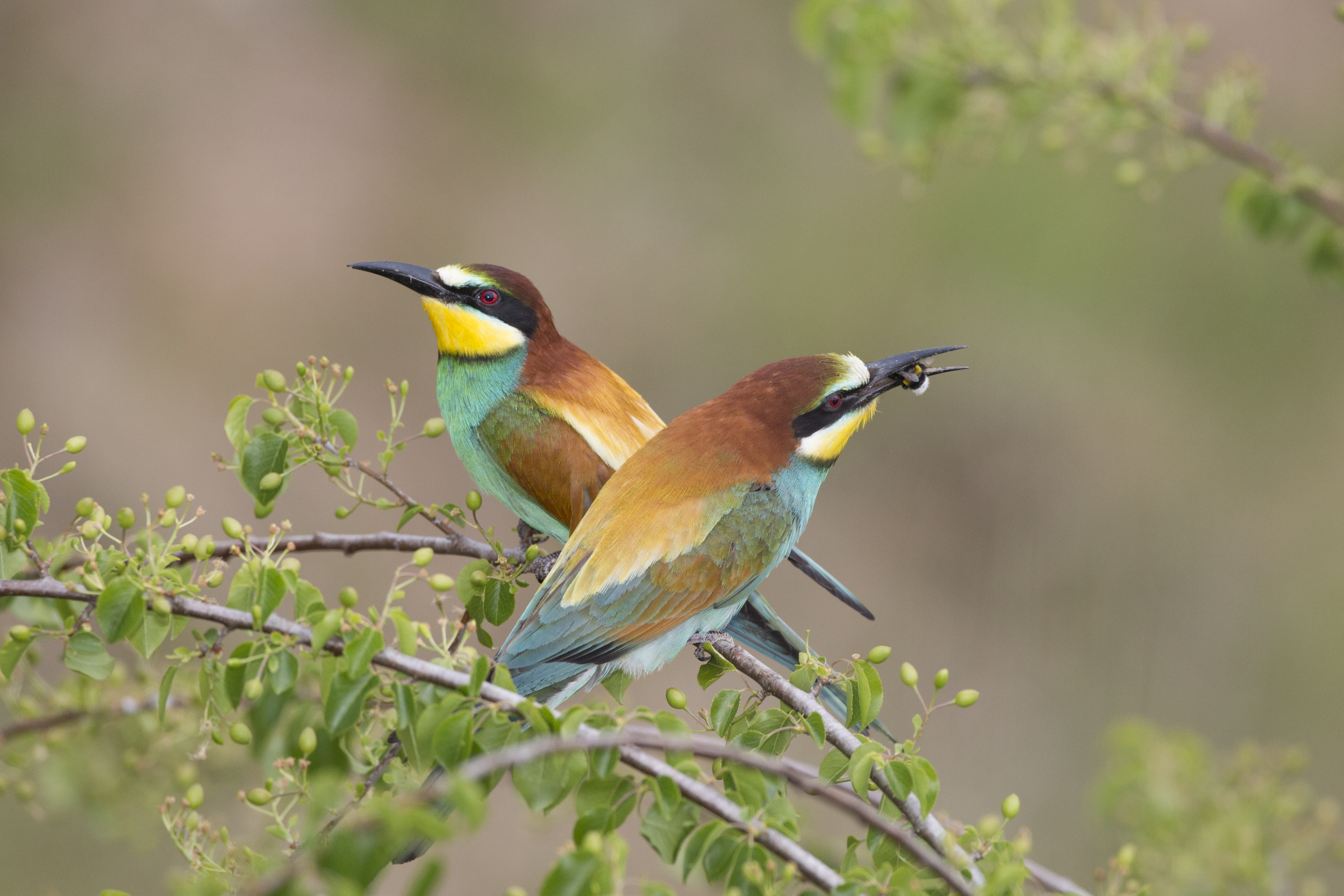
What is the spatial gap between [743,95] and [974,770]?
2.52 meters

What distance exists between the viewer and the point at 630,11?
4.23 m

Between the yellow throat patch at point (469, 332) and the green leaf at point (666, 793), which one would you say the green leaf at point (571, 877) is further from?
the yellow throat patch at point (469, 332)

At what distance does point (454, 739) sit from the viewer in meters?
0.80

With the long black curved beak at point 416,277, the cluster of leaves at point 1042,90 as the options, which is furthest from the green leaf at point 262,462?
the cluster of leaves at point 1042,90

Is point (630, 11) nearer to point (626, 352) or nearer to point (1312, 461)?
point (626, 352)

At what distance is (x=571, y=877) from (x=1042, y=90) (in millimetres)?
1316

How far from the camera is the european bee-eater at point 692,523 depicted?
1.17m

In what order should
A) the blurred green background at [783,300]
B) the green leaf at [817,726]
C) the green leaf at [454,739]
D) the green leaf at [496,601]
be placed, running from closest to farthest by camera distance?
1. the green leaf at [454,739]
2. the green leaf at [817,726]
3. the green leaf at [496,601]
4. the blurred green background at [783,300]

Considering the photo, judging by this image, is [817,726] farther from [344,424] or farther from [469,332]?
[469,332]

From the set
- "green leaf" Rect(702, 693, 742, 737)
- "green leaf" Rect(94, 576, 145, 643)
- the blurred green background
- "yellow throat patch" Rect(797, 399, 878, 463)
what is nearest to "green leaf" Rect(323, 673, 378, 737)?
"green leaf" Rect(94, 576, 145, 643)

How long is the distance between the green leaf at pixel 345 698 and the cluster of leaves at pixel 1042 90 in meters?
1.12

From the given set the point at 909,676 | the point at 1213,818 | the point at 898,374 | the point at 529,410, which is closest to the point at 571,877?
the point at 909,676

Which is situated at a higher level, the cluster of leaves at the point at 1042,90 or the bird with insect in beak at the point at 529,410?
the cluster of leaves at the point at 1042,90

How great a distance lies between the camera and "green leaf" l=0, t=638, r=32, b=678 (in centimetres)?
97
